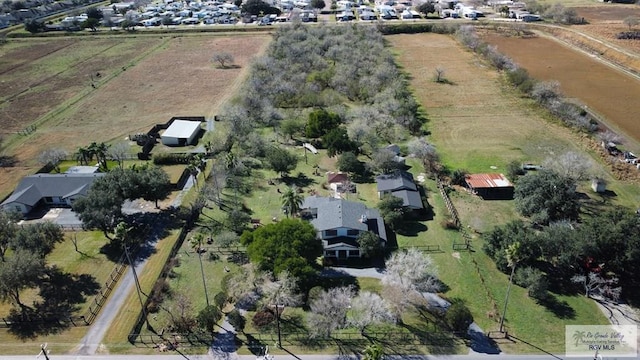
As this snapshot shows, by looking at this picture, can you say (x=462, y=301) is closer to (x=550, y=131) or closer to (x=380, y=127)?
(x=380, y=127)

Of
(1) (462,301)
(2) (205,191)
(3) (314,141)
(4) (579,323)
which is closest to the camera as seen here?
(4) (579,323)

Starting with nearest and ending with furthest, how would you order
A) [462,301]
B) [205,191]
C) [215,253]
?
1. [462,301]
2. [215,253]
3. [205,191]

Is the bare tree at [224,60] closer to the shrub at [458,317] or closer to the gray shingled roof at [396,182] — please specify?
the gray shingled roof at [396,182]

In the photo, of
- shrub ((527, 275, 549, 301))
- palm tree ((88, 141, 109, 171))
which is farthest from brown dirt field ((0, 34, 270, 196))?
shrub ((527, 275, 549, 301))

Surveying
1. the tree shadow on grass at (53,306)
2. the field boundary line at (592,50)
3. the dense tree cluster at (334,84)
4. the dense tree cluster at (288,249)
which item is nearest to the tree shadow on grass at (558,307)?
the dense tree cluster at (288,249)

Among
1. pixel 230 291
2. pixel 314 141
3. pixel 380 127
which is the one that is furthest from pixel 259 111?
pixel 230 291

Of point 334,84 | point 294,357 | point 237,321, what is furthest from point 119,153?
point 294,357

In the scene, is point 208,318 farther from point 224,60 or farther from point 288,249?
point 224,60
